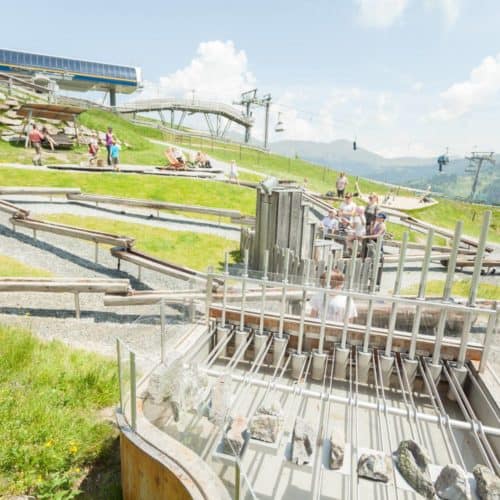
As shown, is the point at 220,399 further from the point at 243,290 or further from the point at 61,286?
the point at 61,286

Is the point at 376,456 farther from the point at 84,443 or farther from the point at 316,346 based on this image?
the point at 84,443

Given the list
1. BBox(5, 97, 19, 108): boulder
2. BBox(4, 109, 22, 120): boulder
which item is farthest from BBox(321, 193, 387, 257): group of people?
BBox(5, 97, 19, 108): boulder

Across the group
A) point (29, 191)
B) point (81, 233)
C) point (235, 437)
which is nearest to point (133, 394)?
point (235, 437)

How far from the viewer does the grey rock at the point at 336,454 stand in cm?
333

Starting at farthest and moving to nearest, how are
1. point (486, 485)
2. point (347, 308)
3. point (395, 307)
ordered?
1. point (347, 308)
2. point (395, 307)
3. point (486, 485)

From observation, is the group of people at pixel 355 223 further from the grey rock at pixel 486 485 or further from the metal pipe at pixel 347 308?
the grey rock at pixel 486 485

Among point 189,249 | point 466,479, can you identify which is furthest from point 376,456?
point 189,249

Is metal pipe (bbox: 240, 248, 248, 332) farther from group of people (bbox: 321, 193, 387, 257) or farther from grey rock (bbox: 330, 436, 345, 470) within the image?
group of people (bbox: 321, 193, 387, 257)

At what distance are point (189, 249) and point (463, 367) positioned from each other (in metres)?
7.98

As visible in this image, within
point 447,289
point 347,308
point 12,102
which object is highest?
point 12,102

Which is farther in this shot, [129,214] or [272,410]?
[129,214]

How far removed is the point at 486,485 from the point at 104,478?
3.41 metres

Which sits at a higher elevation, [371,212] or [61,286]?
[371,212]

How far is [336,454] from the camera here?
3.35 meters
